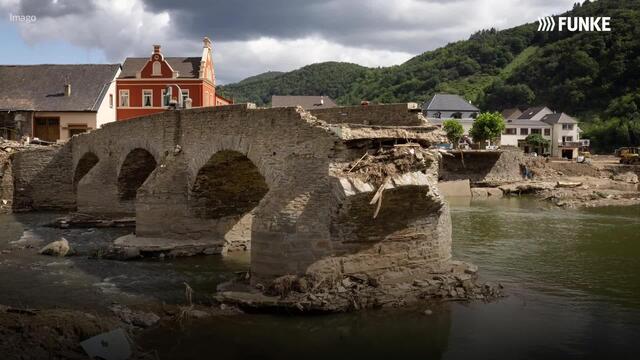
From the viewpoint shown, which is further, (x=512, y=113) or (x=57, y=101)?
(x=512, y=113)

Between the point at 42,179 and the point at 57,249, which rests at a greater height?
the point at 42,179

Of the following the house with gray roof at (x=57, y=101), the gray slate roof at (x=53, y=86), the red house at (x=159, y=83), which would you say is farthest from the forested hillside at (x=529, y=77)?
the gray slate roof at (x=53, y=86)

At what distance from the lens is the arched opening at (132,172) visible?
26692 millimetres

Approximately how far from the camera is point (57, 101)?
41312 millimetres

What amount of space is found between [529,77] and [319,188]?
98.1m

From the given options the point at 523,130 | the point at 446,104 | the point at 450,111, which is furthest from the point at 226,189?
the point at 523,130

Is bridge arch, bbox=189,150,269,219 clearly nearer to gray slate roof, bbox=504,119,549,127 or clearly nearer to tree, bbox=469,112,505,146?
tree, bbox=469,112,505,146

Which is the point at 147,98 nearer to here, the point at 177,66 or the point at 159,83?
the point at 159,83

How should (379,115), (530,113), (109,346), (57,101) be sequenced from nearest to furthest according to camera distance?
(109,346), (379,115), (57,101), (530,113)

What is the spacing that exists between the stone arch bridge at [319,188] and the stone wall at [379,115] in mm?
26

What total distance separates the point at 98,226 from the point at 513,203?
89.2ft

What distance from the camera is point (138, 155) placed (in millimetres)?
26375

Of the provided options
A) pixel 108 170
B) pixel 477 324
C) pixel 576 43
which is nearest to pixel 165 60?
pixel 108 170

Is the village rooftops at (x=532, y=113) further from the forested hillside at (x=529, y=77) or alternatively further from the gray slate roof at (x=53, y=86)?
the gray slate roof at (x=53, y=86)
